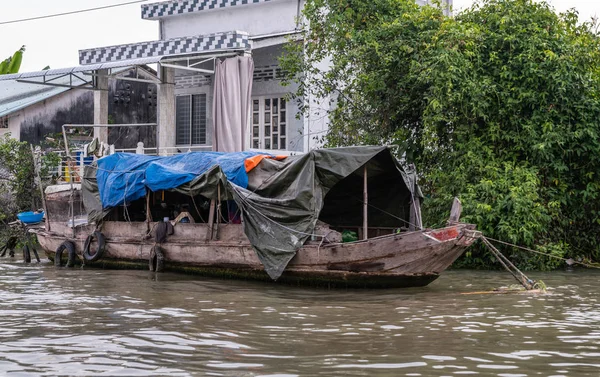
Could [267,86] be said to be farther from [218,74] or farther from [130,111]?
[130,111]

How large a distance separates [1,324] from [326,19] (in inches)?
452

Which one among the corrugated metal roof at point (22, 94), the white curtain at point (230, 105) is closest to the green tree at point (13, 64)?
the corrugated metal roof at point (22, 94)

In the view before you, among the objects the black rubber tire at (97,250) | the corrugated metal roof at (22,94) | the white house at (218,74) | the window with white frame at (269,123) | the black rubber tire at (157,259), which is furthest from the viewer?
the corrugated metal roof at (22,94)

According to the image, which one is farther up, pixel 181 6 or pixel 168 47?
pixel 181 6

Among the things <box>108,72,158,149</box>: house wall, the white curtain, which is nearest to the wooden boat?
the white curtain

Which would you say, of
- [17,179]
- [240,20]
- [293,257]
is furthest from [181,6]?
[293,257]

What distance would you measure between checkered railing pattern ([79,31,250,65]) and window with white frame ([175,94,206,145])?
2133mm

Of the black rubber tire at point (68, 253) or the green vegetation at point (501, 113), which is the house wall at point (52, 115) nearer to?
the black rubber tire at point (68, 253)

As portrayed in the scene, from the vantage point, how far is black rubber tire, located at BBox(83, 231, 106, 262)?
53.3 ft

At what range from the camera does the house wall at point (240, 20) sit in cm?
2059

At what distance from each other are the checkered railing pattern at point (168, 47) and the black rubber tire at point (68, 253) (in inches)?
206

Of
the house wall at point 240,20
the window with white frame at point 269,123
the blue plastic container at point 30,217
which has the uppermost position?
the house wall at point 240,20

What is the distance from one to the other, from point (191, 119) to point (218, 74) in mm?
4358

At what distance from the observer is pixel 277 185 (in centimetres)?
1338
